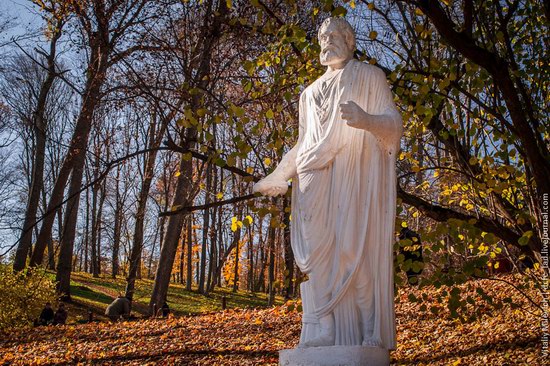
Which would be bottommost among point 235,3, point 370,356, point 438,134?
point 370,356

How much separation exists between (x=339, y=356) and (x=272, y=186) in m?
1.53

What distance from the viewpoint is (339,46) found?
5.34 m

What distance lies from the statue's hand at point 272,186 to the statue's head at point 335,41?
1047 mm

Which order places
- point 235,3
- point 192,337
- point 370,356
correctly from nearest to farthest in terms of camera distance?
point 370,356, point 192,337, point 235,3

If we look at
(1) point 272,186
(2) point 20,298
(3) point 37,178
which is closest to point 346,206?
(1) point 272,186

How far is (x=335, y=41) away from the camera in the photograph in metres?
5.34

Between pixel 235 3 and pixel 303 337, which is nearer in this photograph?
pixel 303 337

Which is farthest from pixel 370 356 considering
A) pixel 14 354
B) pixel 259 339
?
pixel 14 354

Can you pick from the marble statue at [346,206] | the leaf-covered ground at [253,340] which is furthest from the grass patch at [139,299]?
the marble statue at [346,206]

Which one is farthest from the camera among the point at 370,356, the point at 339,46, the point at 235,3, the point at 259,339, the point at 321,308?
the point at 235,3

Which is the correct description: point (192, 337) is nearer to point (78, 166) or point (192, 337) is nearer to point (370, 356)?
point (370, 356)

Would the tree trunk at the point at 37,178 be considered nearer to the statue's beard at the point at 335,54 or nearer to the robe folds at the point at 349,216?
the statue's beard at the point at 335,54

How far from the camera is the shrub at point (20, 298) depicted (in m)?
16.7

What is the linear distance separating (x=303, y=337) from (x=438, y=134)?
4203 mm
